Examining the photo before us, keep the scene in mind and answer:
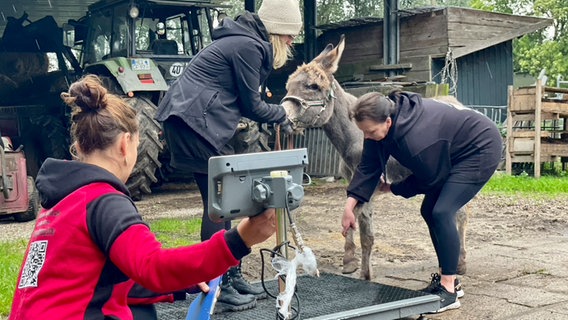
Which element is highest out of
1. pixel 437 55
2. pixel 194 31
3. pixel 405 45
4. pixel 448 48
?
pixel 194 31

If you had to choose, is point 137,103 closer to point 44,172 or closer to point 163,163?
point 163,163

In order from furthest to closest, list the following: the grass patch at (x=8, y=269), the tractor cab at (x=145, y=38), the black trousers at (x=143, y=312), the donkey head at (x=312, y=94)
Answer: the tractor cab at (x=145, y=38)
the donkey head at (x=312, y=94)
the grass patch at (x=8, y=269)
the black trousers at (x=143, y=312)

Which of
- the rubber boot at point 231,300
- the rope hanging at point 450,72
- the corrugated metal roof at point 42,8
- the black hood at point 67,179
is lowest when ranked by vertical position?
the rubber boot at point 231,300

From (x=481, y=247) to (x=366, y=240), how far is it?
5.79 ft

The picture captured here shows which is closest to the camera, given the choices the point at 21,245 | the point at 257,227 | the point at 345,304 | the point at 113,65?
the point at 257,227

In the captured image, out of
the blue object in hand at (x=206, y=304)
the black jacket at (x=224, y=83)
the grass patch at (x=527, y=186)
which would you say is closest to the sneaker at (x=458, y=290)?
the black jacket at (x=224, y=83)

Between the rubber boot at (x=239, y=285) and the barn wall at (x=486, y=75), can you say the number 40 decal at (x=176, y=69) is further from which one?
the rubber boot at (x=239, y=285)

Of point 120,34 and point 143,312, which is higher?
point 120,34

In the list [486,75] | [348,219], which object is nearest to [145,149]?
[348,219]

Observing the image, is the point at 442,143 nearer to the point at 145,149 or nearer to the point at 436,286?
the point at 436,286

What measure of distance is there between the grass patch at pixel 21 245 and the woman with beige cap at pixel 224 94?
1.49 m

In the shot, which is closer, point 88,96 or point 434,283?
point 88,96

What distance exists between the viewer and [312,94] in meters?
5.80

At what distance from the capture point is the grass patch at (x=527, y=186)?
34.9ft
